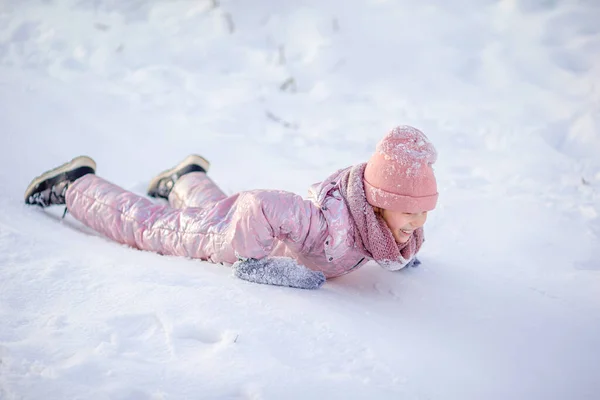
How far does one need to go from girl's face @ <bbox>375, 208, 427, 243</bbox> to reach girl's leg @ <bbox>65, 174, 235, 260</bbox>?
646 millimetres

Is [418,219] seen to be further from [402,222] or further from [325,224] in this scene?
[325,224]

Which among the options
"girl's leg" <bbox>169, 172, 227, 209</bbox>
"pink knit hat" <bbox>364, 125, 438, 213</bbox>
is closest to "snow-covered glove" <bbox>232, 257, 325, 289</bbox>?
"pink knit hat" <bbox>364, 125, 438, 213</bbox>

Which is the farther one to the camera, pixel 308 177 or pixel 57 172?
pixel 308 177

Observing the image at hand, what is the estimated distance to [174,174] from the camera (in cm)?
262

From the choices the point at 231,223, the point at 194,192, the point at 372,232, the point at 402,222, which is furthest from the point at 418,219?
the point at 194,192

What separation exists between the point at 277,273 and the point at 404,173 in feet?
1.75

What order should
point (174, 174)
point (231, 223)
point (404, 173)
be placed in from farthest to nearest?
point (174, 174) → point (231, 223) → point (404, 173)

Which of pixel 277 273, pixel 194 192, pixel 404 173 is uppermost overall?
pixel 404 173

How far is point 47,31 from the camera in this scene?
4504 mm

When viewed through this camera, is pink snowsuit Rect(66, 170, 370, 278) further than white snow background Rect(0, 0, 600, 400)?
Yes

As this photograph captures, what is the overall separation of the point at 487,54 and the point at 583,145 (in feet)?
3.75

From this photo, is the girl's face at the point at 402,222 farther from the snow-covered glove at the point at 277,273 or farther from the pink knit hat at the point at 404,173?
the snow-covered glove at the point at 277,273

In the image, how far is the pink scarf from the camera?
1.83m

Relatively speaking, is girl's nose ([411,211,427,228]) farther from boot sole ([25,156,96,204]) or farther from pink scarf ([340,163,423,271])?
boot sole ([25,156,96,204])
